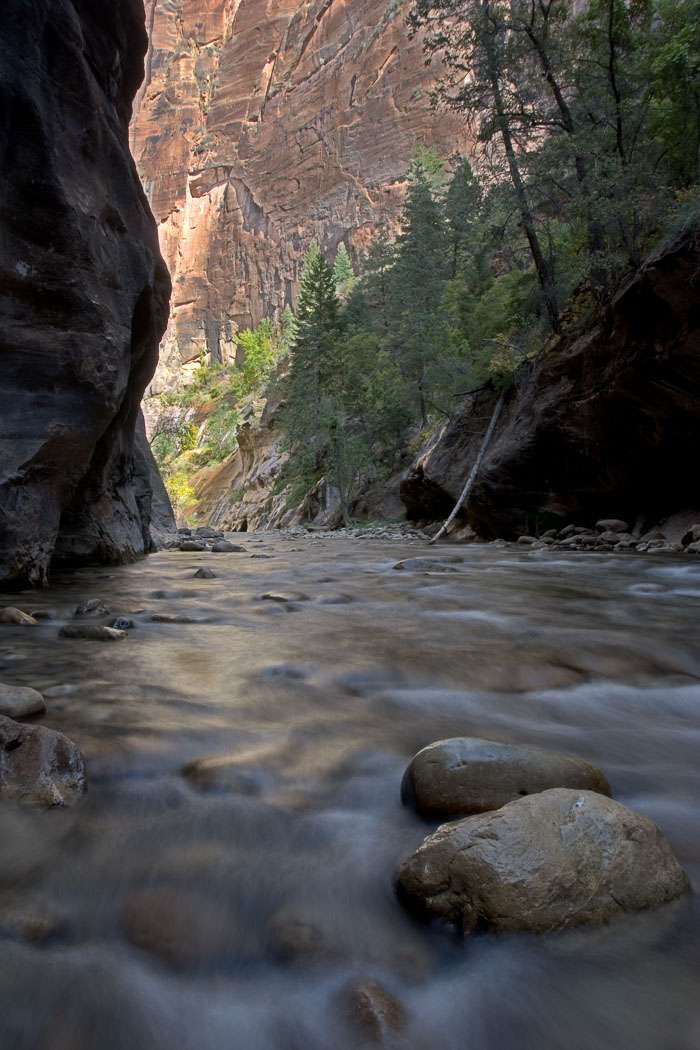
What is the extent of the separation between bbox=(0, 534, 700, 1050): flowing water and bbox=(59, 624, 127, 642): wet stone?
0.08 m

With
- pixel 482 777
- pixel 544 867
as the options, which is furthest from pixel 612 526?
pixel 544 867

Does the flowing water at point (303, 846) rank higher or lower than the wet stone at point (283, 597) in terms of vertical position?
higher

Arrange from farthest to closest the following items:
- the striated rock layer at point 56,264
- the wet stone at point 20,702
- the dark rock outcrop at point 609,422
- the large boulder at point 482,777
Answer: the dark rock outcrop at point 609,422, the striated rock layer at point 56,264, the wet stone at point 20,702, the large boulder at point 482,777

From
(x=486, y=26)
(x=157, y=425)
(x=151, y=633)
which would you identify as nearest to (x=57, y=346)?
(x=151, y=633)

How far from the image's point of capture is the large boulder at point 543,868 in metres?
1.39

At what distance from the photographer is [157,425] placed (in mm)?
73562

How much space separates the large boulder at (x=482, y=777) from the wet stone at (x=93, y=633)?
2961 millimetres

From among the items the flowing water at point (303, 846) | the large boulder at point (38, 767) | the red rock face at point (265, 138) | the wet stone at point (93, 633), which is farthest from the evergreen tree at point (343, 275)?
the large boulder at point (38, 767)

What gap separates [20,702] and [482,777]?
75.9 inches

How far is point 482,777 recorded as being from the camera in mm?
1891

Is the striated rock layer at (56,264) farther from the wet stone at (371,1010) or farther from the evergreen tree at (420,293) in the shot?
the evergreen tree at (420,293)

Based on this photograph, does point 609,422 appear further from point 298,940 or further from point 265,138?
point 265,138

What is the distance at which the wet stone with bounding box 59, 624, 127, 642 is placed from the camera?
431 centimetres

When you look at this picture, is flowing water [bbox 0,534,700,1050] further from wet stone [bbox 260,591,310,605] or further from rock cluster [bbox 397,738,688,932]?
wet stone [bbox 260,591,310,605]
